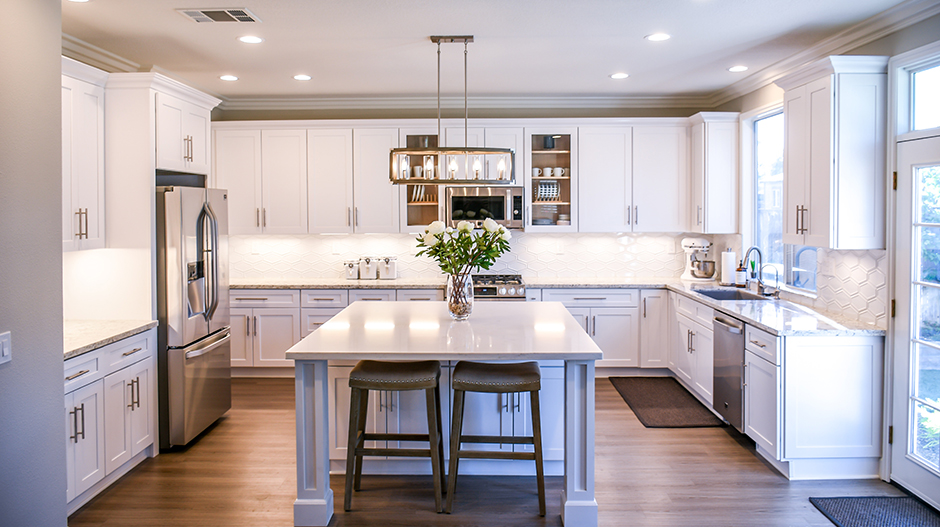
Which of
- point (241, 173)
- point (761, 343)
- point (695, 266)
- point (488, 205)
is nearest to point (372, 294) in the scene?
point (488, 205)

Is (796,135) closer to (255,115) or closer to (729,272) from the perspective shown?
(729,272)

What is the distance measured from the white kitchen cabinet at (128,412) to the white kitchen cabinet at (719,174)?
459 cm

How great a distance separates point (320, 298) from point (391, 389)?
9.10 ft

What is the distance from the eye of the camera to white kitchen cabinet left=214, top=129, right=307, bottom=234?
5.81 m

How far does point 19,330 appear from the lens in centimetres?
210

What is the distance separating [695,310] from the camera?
4863 millimetres

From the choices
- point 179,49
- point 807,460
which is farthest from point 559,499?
point 179,49

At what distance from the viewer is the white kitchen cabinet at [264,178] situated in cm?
581

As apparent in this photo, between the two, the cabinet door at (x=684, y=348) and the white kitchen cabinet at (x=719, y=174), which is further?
the white kitchen cabinet at (x=719, y=174)

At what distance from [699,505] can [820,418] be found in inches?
35.8

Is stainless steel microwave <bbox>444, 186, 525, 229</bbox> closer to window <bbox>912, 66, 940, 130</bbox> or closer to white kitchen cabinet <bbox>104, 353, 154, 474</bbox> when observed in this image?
white kitchen cabinet <bbox>104, 353, 154, 474</bbox>

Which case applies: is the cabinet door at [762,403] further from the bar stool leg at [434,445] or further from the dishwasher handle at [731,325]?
the bar stool leg at [434,445]

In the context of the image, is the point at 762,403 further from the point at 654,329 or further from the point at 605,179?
the point at 605,179

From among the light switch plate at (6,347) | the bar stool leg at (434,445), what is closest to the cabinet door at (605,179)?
the bar stool leg at (434,445)
